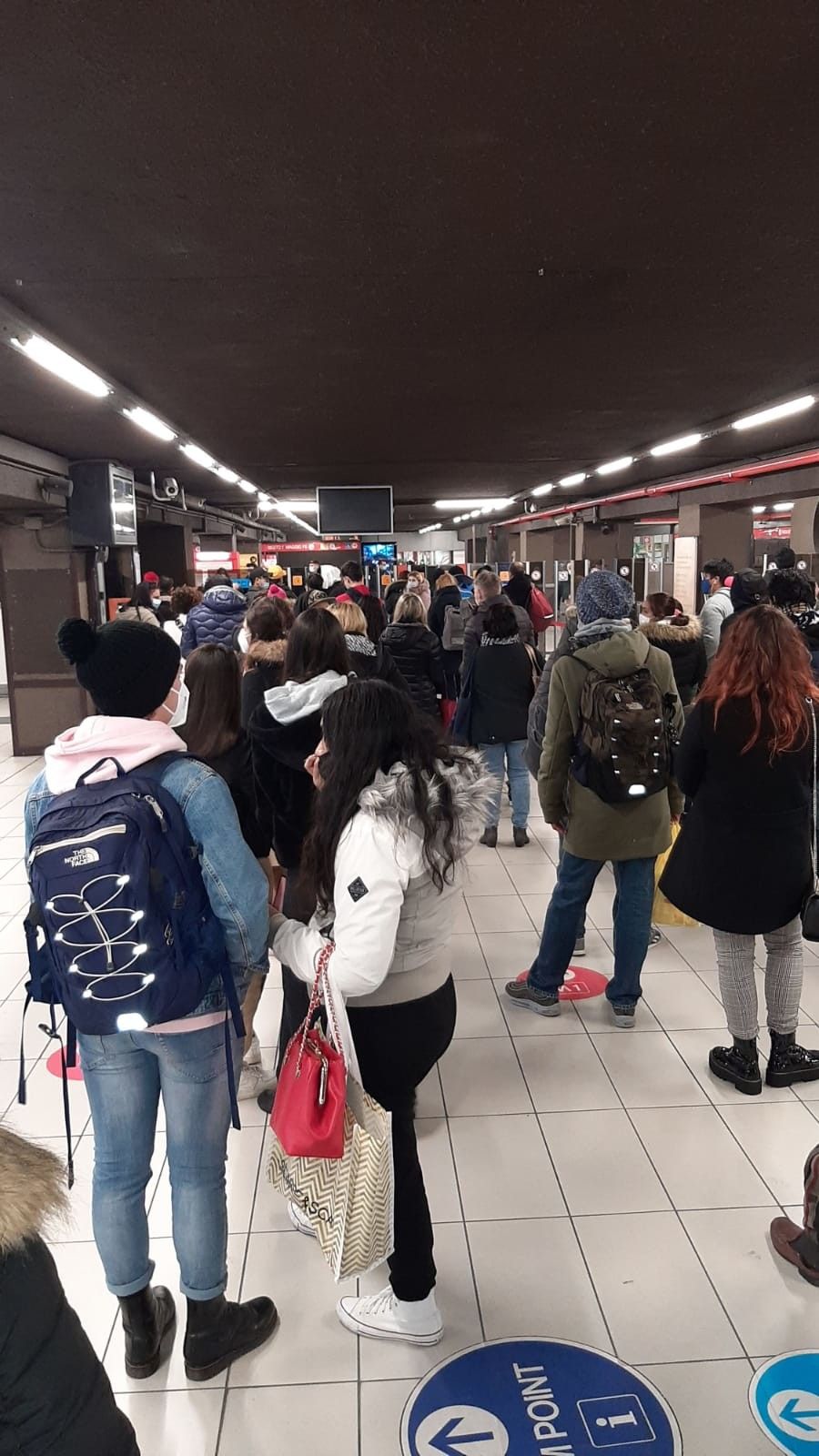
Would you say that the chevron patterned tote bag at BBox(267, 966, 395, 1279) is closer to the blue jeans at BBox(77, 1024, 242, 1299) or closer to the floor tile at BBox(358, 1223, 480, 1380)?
the blue jeans at BBox(77, 1024, 242, 1299)

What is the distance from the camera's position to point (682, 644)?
15.4ft

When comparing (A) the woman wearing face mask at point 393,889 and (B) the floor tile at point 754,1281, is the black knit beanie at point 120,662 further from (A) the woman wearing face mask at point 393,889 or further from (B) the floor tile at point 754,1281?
(B) the floor tile at point 754,1281

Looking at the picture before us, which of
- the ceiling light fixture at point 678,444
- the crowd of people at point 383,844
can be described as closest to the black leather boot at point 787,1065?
the crowd of people at point 383,844

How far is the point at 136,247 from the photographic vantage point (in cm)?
308

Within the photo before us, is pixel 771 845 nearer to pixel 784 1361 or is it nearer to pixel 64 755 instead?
pixel 784 1361

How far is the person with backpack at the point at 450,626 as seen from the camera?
23.3 feet

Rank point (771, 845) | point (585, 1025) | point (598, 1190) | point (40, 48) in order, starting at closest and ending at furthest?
point (40, 48) → point (598, 1190) → point (771, 845) → point (585, 1025)

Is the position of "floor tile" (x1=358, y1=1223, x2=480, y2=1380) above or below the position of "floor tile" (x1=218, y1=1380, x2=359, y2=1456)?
above

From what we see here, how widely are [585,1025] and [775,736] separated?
148 centimetres

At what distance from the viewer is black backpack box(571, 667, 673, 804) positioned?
3.10 metres

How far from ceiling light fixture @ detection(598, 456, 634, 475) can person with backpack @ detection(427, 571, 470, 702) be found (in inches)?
144

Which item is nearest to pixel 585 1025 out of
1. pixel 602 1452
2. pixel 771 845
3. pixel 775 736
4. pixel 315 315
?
pixel 771 845

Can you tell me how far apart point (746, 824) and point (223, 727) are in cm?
166

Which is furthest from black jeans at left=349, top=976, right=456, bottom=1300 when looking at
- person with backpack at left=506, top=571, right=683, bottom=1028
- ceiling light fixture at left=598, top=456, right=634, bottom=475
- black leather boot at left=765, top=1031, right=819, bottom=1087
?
ceiling light fixture at left=598, top=456, right=634, bottom=475
